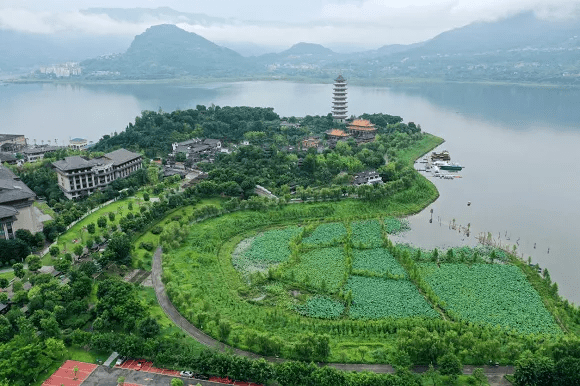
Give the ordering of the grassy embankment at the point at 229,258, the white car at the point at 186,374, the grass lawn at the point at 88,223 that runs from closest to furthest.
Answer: the white car at the point at 186,374
the grassy embankment at the point at 229,258
the grass lawn at the point at 88,223

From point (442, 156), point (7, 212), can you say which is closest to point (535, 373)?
point (7, 212)

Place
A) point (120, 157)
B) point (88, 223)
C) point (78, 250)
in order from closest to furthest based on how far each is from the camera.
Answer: point (78, 250)
point (88, 223)
point (120, 157)

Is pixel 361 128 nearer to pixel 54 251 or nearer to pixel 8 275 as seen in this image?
pixel 54 251

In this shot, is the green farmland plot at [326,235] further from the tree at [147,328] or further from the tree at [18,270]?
the tree at [18,270]

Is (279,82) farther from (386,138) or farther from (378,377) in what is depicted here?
(378,377)

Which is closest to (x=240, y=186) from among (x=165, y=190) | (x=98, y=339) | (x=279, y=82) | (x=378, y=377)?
(x=165, y=190)

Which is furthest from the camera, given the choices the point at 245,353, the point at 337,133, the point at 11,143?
the point at 337,133

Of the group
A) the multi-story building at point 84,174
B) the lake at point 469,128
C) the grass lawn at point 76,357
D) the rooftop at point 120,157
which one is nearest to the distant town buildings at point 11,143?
the lake at point 469,128
